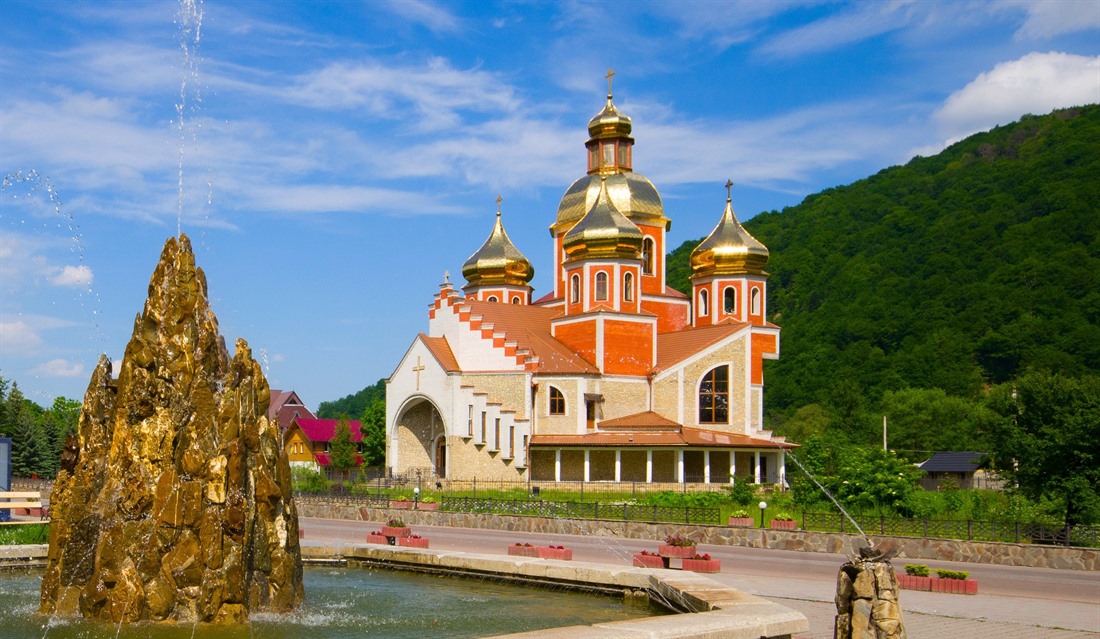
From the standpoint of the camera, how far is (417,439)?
52.2 metres

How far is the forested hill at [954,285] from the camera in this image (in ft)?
235

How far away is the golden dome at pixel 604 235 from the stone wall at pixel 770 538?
18.9 meters

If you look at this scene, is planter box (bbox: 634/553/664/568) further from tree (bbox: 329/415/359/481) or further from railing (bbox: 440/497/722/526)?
tree (bbox: 329/415/359/481)

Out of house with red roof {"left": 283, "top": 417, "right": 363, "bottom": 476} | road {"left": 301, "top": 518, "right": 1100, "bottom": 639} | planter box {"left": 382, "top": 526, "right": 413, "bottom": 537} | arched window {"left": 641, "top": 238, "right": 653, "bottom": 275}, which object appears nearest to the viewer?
road {"left": 301, "top": 518, "right": 1100, "bottom": 639}

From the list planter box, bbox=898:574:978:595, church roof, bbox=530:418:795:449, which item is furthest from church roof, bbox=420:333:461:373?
planter box, bbox=898:574:978:595

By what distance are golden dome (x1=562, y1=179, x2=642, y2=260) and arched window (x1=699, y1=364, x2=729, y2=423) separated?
6.39 metres

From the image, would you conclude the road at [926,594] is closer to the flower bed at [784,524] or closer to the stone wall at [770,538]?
the stone wall at [770,538]

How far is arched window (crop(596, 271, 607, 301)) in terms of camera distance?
48344mm

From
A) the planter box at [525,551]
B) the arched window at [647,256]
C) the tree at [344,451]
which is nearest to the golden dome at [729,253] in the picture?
the arched window at [647,256]

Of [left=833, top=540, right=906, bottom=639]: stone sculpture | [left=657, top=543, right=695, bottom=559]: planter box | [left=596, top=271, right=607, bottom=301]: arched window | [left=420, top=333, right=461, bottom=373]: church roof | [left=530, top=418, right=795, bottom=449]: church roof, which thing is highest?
[left=596, top=271, right=607, bottom=301]: arched window

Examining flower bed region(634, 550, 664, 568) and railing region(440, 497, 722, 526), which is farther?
railing region(440, 497, 722, 526)

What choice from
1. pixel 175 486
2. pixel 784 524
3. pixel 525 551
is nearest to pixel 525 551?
pixel 525 551

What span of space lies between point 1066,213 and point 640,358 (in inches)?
1601

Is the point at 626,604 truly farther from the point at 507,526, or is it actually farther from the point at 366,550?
the point at 507,526
